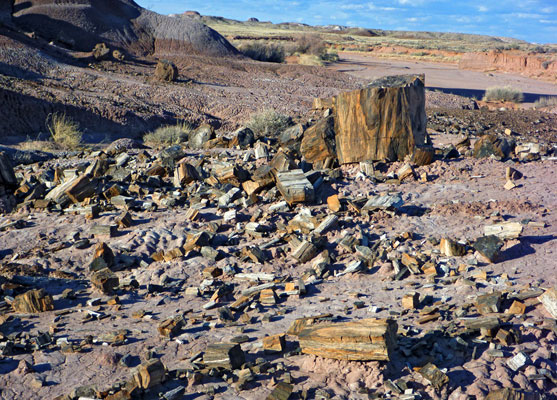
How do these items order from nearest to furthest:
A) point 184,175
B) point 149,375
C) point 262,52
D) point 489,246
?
point 149,375
point 489,246
point 184,175
point 262,52

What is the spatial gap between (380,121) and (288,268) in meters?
2.98

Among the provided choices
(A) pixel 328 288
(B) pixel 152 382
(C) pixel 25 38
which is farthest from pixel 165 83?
(B) pixel 152 382

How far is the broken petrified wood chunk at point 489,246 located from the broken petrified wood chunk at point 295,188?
2.17 m

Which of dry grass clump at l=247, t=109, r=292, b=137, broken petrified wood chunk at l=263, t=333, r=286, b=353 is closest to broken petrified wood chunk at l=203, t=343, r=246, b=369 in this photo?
broken petrified wood chunk at l=263, t=333, r=286, b=353

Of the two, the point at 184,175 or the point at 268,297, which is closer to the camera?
the point at 268,297

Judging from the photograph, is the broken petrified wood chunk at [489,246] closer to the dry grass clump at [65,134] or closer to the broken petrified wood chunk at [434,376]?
the broken petrified wood chunk at [434,376]

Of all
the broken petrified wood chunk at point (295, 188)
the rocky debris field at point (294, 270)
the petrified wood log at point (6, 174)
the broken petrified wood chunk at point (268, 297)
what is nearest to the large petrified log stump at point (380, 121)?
the rocky debris field at point (294, 270)

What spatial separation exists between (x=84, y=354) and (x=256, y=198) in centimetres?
335

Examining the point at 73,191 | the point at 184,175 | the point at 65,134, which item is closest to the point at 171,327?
the point at 184,175

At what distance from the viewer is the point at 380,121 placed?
23.3 ft

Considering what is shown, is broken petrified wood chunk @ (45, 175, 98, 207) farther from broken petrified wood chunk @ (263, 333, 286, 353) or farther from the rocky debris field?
broken petrified wood chunk @ (263, 333, 286, 353)

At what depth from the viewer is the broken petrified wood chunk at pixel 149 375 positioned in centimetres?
316

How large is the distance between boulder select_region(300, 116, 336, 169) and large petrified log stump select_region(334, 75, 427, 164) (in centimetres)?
22

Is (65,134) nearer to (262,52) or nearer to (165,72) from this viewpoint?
(165,72)
